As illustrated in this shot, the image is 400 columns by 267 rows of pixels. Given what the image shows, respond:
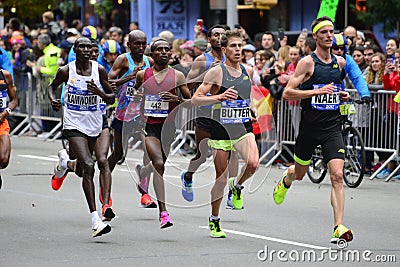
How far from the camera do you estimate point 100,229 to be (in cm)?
961

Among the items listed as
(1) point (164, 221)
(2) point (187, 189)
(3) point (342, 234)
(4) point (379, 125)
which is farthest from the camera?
(4) point (379, 125)

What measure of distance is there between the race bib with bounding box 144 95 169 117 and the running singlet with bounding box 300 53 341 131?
146 cm

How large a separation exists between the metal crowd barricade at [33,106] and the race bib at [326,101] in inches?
473

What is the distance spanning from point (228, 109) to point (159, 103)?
827 mm

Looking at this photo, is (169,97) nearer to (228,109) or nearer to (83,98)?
(228,109)

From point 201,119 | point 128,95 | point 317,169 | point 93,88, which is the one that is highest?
point 93,88

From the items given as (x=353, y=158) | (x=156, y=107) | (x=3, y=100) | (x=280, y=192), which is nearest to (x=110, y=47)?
(x=353, y=158)

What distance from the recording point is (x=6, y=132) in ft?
37.3

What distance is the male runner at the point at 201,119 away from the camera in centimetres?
1078

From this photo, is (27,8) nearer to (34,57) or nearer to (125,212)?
(34,57)

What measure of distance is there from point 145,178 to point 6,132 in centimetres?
160

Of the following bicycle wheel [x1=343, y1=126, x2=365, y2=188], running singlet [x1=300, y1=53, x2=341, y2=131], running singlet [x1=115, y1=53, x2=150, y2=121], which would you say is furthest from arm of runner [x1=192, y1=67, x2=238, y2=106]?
bicycle wheel [x1=343, y1=126, x2=365, y2=188]

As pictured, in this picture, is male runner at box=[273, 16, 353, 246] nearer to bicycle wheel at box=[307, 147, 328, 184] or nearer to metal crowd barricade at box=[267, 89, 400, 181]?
bicycle wheel at box=[307, 147, 328, 184]

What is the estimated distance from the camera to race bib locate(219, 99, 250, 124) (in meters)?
10.2
